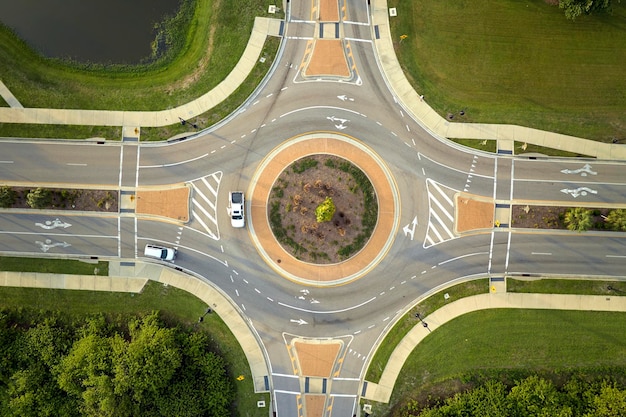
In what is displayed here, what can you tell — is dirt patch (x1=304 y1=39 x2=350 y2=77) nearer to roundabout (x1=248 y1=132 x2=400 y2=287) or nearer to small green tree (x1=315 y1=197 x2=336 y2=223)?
roundabout (x1=248 y1=132 x2=400 y2=287)

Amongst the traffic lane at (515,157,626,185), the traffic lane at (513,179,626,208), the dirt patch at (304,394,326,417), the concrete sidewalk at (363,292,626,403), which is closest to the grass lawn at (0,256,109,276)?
the dirt patch at (304,394,326,417)

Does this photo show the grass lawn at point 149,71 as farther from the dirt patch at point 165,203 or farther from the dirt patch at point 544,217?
the dirt patch at point 544,217

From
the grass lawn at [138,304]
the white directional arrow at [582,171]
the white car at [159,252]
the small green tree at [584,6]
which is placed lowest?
the grass lawn at [138,304]

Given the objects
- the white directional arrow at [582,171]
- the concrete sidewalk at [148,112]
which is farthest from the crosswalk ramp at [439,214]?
the concrete sidewalk at [148,112]

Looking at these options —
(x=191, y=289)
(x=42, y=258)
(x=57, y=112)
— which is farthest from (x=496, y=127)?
(x=42, y=258)

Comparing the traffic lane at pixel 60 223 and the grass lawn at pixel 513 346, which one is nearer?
the grass lawn at pixel 513 346

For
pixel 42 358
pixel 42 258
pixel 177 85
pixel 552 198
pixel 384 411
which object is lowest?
pixel 384 411

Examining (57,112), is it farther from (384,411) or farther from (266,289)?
(384,411)
